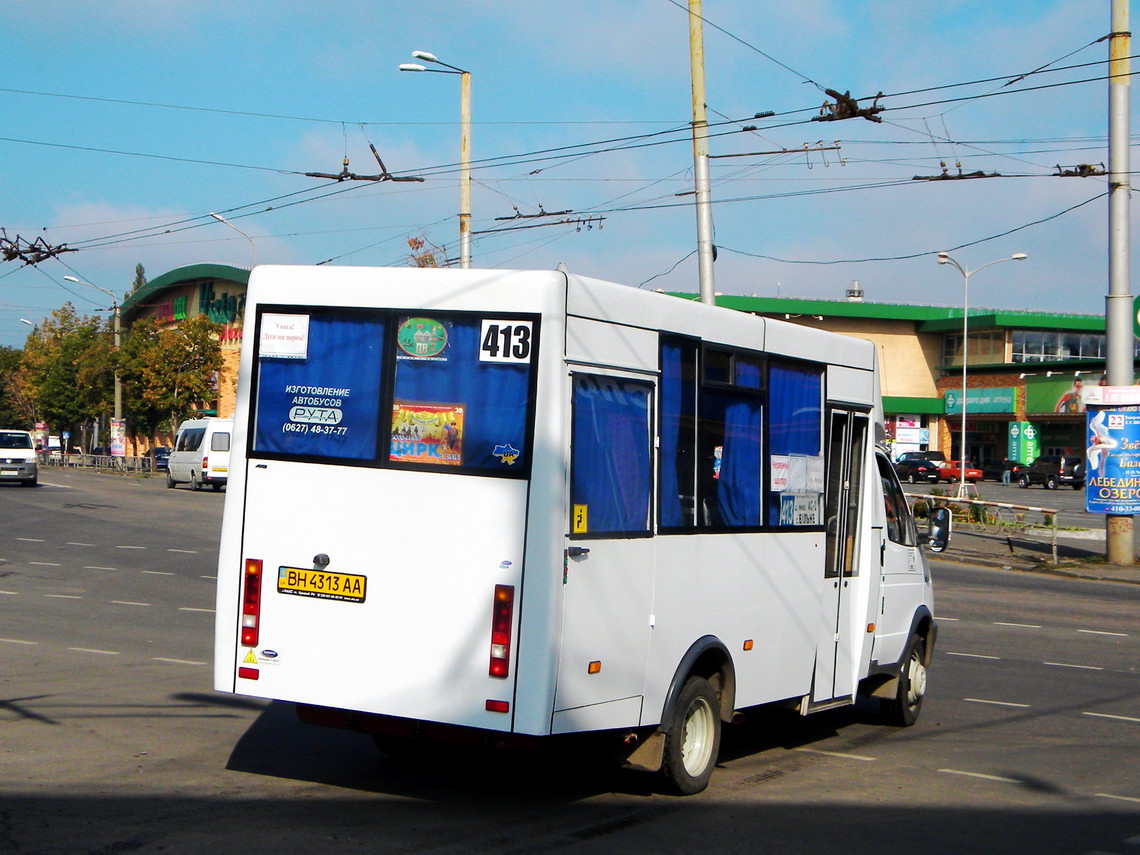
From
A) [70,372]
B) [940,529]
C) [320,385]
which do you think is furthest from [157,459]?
[320,385]

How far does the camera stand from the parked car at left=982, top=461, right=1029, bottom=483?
68375mm

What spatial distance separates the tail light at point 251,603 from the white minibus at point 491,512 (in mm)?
12

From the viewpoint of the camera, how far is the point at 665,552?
690cm

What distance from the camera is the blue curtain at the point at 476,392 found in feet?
20.6

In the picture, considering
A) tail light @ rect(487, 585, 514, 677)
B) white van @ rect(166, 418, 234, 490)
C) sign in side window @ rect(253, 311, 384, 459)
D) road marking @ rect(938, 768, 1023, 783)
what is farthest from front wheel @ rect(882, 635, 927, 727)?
white van @ rect(166, 418, 234, 490)

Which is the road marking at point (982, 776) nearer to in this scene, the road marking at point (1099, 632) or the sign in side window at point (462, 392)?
the sign in side window at point (462, 392)

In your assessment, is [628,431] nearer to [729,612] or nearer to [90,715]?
[729,612]

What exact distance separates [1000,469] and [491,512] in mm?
70111

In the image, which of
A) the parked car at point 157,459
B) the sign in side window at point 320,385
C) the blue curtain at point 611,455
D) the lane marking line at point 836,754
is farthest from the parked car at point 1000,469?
the sign in side window at point 320,385

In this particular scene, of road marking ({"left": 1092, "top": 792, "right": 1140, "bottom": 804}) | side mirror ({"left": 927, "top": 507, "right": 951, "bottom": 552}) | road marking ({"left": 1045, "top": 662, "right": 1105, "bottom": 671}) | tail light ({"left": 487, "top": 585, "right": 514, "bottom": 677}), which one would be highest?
side mirror ({"left": 927, "top": 507, "right": 951, "bottom": 552})

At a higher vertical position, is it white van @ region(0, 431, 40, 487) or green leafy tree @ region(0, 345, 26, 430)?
green leafy tree @ region(0, 345, 26, 430)

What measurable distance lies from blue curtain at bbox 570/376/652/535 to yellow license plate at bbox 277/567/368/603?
1225 mm

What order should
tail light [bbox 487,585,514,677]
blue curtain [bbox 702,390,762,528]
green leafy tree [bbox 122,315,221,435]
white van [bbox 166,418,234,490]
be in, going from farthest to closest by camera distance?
green leafy tree [bbox 122,315,221,435] < white van [bbox 166,418,234,490] < blue curtain [bbox 702,390,762,528] < tail light [bbox 487,585,514,677]

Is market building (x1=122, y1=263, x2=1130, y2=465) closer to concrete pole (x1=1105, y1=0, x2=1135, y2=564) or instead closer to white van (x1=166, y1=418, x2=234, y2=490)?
white van (x1=166, y1=418, x2=234, y2=490)
